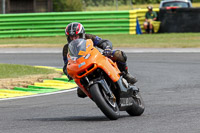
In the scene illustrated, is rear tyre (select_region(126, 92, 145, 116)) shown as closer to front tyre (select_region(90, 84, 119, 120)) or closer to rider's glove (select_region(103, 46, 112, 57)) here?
front tyre (select_region(90, 84, 119, 120))

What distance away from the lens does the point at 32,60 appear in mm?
17938

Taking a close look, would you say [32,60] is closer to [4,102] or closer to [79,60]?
[4,102]

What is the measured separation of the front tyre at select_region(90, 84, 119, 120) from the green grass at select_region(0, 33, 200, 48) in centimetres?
1422

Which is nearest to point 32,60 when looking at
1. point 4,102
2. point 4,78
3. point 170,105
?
point 4,78

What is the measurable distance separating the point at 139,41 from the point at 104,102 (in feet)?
52.7

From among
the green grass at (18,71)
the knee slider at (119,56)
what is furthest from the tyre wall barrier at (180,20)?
the knee slider at (119,56)

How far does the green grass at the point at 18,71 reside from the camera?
12.9 m

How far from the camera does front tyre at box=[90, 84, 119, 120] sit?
6.89 m

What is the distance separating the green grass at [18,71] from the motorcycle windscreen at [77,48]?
5615 mm

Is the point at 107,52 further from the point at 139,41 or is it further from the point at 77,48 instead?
the point at 139,41

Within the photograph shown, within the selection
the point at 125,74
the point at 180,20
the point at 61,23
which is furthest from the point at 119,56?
the point at 180,20

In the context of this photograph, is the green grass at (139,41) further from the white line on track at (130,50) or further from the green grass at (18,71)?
the green grass at (18,71)

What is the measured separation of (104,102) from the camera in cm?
690

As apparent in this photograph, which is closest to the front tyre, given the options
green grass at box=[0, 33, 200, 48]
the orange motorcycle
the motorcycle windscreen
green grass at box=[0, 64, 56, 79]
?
the orange motorcycle
